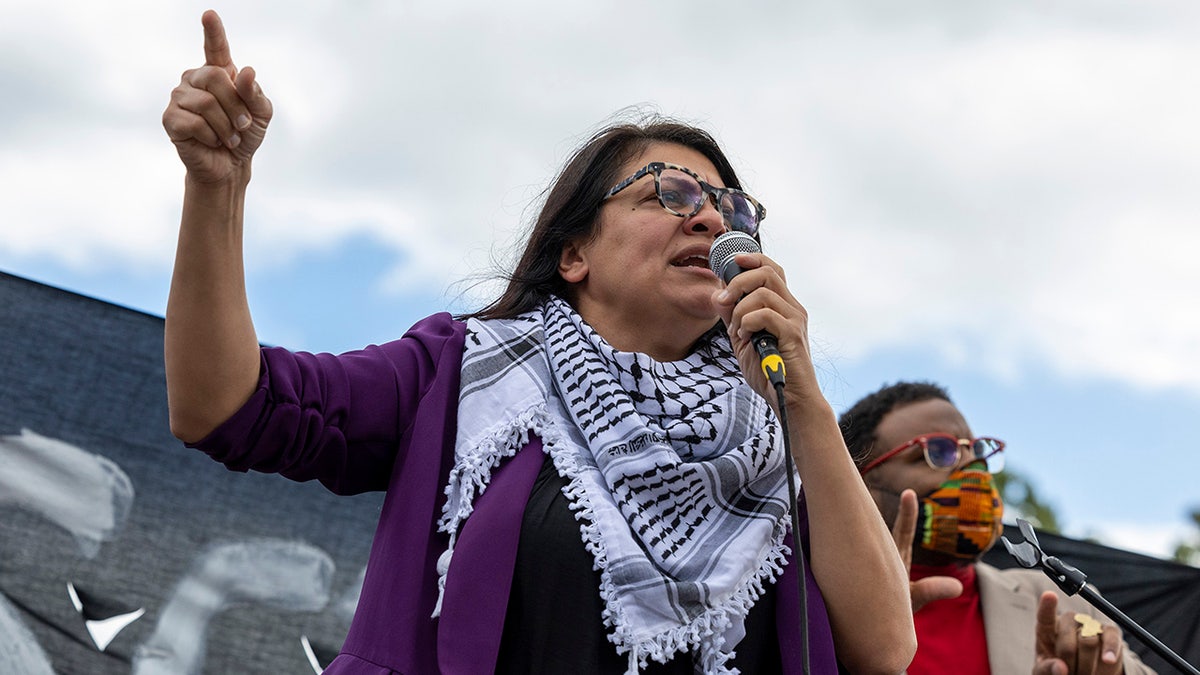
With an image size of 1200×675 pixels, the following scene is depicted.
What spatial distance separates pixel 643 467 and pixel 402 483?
16.3 inches

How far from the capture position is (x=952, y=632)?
3.83 meters

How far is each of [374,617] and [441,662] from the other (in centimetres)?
15

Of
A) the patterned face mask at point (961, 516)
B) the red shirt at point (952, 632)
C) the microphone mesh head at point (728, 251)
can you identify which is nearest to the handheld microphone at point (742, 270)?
the microphone mesh head at point (728, 251)

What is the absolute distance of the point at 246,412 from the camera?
6.14 feet

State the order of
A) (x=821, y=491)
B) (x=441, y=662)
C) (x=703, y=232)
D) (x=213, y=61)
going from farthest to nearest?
(x=703, y=232)
(x=821, y=491)
(x=441, y=662)
(x=213, y=61)

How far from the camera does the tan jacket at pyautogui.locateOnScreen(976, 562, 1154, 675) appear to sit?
3738mm

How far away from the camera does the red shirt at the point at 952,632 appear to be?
3.71 metres

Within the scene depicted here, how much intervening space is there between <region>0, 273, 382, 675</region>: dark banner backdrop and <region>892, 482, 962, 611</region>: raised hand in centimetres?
163

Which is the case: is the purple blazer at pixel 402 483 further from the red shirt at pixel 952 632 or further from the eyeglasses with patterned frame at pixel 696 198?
the red shirt at pixel 952 632

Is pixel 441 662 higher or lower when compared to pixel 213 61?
lower

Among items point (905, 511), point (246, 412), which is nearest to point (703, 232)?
point (246, 412)

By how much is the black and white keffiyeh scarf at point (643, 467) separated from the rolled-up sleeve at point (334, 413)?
4.0 inches

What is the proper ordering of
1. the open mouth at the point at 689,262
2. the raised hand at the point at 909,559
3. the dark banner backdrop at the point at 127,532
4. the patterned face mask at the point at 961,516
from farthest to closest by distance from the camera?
the patterned face mask at the point at 961,516
the raised hand at the point at 909,559
the dark banner backdrop at the point at 127,532
the open mouth at the point at 689,262

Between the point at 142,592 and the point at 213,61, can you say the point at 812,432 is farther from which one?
the point at 142,592
